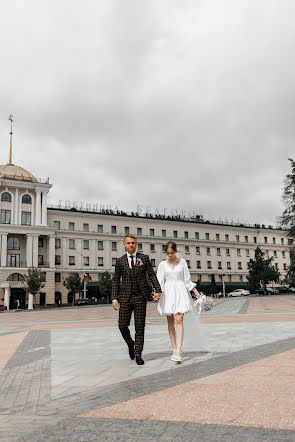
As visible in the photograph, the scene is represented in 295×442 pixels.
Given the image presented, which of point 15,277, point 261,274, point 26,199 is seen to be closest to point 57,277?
point 15,277

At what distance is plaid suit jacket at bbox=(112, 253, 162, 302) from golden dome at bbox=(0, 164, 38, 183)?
2194 inches

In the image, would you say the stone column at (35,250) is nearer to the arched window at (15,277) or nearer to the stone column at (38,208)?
the stone column at (38,208)

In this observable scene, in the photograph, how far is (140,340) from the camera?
598 cm

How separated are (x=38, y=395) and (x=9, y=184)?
56.1m

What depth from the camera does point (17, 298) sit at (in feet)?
178

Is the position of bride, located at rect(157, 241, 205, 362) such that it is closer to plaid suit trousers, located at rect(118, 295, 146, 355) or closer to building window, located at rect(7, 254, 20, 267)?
plaid suit trousers, located at rect(118, 295, 146, 355)

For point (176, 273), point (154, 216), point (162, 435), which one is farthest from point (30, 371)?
point (154, 216)

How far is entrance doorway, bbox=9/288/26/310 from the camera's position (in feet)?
176

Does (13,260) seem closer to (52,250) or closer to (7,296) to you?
(52,250)

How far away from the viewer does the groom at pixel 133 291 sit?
234 inches

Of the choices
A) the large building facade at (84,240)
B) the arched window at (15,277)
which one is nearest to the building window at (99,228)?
the large building facade at (84,240)

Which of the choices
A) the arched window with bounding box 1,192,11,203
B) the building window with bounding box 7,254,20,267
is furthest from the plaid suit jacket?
the arched window with bounding box 1,192,11,203

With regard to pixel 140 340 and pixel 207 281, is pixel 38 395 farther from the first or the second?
pixel 207 281

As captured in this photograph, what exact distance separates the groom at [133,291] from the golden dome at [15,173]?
183 feet
